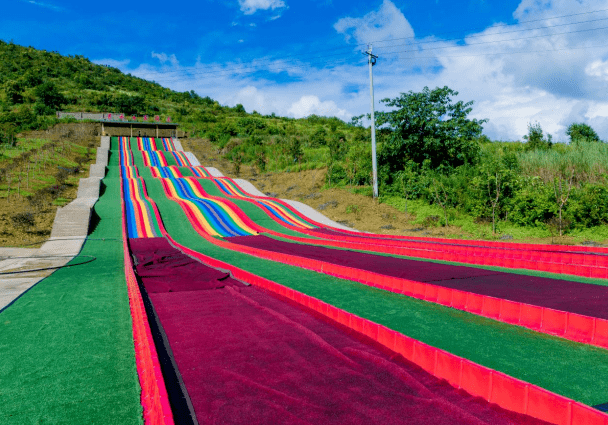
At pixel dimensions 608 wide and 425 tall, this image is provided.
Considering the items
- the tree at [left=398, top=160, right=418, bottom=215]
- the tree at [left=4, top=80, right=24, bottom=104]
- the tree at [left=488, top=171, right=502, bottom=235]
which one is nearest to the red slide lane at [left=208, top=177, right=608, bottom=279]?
the tree at [left=488, top=171, right=502, bottom=235]

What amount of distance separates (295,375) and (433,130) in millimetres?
15454

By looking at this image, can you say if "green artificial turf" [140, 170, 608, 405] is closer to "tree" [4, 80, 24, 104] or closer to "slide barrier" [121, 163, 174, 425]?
"slide barrier" [121, 163, 174, 425]

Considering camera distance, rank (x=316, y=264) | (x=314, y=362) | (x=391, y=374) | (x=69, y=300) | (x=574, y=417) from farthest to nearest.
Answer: (x=316, y=264)
(x=69, y=300)
(x=314, y=362)
(x=391, y=374)
(x=574, y=417)

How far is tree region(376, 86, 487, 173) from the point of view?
16562 millimetres

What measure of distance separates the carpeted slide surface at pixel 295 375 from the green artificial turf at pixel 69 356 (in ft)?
1.46

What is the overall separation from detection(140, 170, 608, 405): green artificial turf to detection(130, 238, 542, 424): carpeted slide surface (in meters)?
0.52

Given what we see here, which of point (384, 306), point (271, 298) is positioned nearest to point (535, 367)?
point (384, 306)

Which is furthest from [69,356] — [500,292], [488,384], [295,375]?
[500,292]

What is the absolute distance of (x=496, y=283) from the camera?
17.5 feet

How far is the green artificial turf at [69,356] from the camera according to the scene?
8.51 ft

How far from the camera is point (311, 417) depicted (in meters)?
2.43

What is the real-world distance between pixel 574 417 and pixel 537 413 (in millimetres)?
199

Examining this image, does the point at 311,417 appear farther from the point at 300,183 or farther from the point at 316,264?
the point at 300,183

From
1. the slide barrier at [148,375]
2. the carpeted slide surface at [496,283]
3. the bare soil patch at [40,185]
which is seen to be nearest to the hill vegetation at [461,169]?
the bare soil patch at [40,185]
